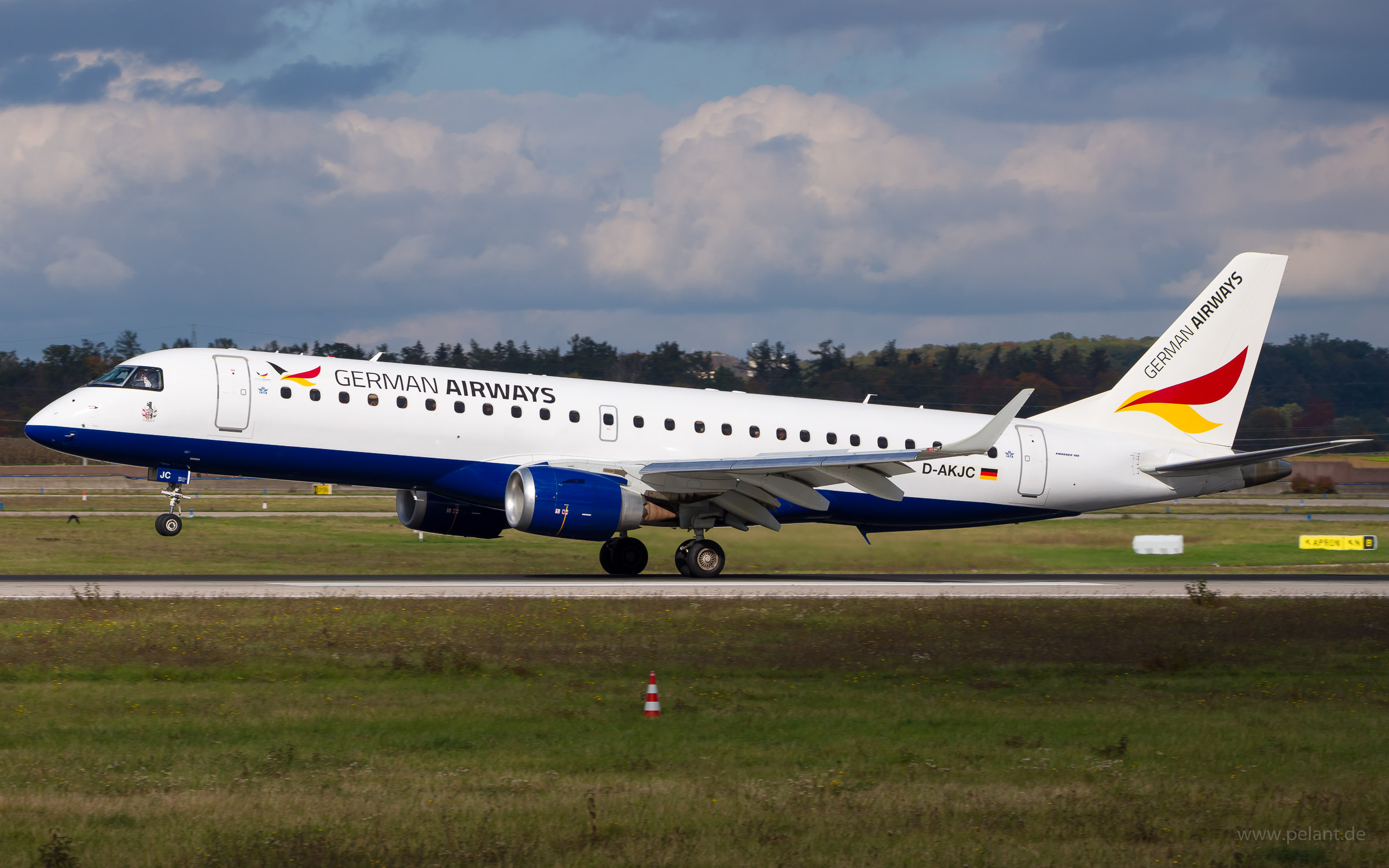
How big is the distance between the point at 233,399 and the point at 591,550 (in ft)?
63.8

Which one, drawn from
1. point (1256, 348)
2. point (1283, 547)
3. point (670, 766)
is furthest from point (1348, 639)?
point (1283, 547)

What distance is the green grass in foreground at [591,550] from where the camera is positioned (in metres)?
31.3

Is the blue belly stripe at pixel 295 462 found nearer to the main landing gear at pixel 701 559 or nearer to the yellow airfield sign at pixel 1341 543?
the main landing gear at pixel 701 559

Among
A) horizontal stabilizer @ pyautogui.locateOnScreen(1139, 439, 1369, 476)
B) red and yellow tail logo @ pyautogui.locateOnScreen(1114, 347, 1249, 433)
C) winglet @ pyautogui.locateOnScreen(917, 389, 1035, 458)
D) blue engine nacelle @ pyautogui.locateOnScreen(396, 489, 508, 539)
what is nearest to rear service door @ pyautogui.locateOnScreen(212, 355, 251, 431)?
blue engine nacelle @ pyautogui.locateOnScreen(396, 489, 508, 539)

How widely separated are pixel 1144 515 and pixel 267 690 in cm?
5806

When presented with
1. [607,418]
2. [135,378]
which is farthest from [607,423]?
[135,378]

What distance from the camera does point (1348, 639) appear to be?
814 inches

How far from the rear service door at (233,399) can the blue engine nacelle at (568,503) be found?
224 inches

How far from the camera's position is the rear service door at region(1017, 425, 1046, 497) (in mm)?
32844

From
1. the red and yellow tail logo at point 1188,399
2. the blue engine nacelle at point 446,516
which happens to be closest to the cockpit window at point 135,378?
the blue engine nacelle at point 446,516

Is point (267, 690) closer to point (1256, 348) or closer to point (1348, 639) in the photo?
point (1348, 639)

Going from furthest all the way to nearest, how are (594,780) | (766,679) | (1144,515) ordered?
(1144,515)
(766,679)
(594,780)

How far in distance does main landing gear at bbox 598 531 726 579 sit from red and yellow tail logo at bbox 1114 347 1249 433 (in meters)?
12.9

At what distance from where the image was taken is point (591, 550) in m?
44.6
